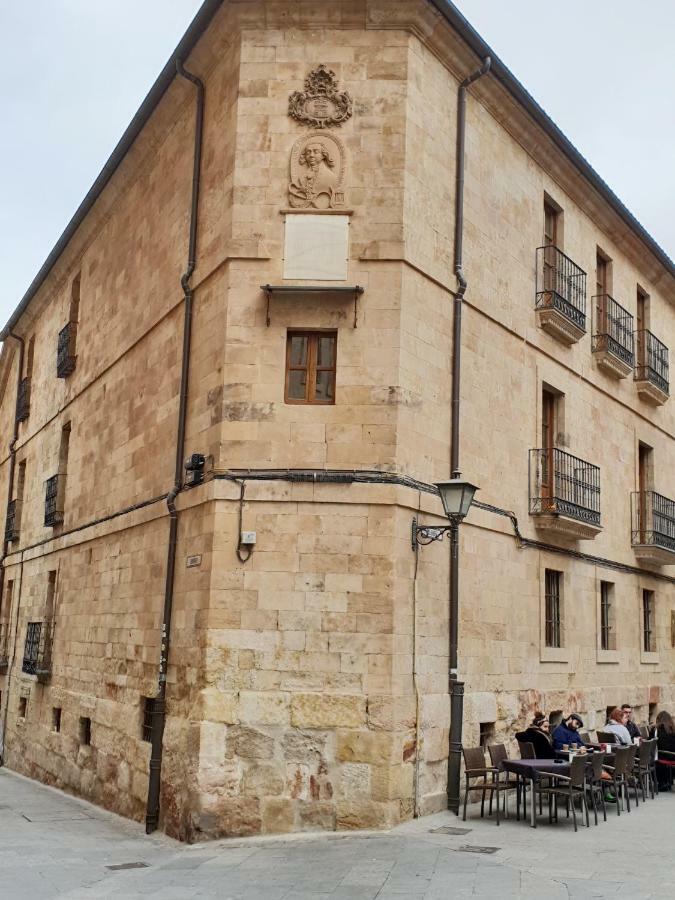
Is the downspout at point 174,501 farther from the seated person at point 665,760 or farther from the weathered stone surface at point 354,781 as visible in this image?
the seated person at point 665,760

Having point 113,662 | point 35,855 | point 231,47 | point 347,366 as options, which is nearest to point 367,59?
point 231,47

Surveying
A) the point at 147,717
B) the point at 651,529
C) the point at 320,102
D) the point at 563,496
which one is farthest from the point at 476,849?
the point at 651,529

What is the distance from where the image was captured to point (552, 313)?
1427 centimetres

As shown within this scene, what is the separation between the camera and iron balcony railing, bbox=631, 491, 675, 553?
1731 centimetres

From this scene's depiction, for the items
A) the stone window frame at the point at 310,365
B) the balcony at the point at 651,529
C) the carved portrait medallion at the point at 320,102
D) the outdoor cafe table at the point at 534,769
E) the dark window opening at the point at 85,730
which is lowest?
the dark window opening at the point at 85,730

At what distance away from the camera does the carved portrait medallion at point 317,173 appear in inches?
458

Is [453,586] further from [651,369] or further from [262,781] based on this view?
[651,369]

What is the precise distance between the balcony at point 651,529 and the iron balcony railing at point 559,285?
3.99 meters

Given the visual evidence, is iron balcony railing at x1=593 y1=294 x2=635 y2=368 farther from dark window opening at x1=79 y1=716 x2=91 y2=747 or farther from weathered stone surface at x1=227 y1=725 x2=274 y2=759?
dark window opening at x1=79 y1=716 x2=91 y2=747

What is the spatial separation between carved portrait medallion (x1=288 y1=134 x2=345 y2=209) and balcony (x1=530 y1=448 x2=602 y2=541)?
4794 millimetres

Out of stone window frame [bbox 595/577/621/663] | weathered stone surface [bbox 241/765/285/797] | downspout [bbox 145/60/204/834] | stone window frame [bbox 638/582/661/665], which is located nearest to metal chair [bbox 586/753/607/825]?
weathered stone surface [bbox 241/765/285/797]

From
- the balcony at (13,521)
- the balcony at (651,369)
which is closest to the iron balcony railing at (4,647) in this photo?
the balcony at (13,521)

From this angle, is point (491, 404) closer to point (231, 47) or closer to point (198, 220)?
point (198, 220)

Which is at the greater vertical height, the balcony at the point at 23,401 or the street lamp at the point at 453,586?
the balcony at the point at 23,401
